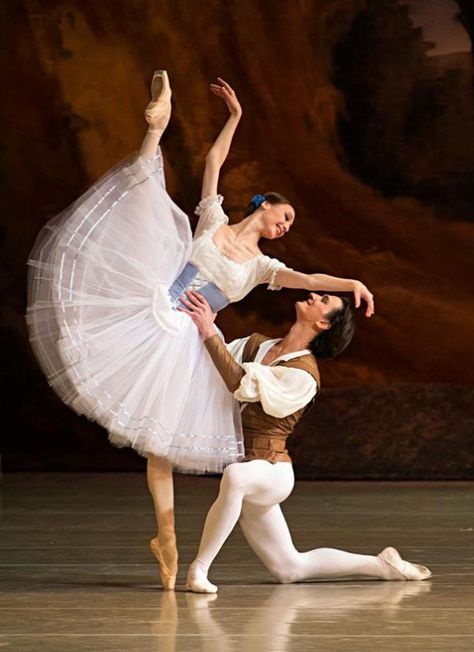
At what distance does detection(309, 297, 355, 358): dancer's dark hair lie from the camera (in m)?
4.29

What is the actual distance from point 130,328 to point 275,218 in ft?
2.10

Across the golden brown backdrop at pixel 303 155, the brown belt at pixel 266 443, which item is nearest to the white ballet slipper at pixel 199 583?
the brown belt at pixel 266 443

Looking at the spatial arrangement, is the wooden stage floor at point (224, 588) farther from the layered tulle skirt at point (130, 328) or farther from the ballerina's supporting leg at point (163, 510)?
the layered tulle skirt at point (130, 328)

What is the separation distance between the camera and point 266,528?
13.7 feet

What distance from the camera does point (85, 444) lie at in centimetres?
909

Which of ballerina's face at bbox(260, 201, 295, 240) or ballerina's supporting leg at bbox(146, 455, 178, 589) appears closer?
ballerina's supporting leg at bbox(146, 455, 178, 589)

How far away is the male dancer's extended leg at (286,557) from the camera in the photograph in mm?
4172

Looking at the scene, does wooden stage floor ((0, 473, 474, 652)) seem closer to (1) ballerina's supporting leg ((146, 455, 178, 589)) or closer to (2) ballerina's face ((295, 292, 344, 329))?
(1) ballerina's supporting leg ((146, 455, 178, 589))

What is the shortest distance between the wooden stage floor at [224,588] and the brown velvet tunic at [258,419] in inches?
16.3

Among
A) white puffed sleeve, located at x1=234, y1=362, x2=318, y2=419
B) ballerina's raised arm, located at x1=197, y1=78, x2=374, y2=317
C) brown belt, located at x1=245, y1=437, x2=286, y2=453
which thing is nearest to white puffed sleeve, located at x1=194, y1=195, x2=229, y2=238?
ballerina's raised arm, located at x1=197, y1=78, x2=374, y2=317

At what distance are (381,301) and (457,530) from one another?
10.7 ft

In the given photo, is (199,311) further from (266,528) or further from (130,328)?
(266,528)

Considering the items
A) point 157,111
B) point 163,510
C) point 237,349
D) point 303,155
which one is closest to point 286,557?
point 163,510

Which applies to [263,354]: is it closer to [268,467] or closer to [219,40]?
[268,467]
